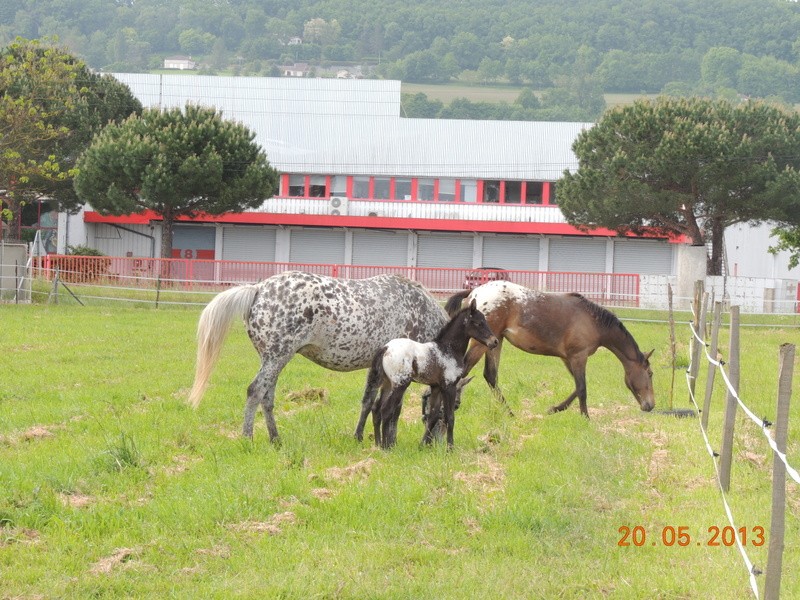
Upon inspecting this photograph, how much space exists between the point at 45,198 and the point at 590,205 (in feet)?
80.1

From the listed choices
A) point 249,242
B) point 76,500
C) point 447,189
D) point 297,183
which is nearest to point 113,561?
point 76,500

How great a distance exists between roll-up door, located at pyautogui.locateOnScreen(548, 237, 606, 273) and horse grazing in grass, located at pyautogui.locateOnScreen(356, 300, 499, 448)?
46.1 meters

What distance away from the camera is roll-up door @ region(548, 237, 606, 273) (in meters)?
56.4

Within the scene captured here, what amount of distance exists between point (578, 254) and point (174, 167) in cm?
2248

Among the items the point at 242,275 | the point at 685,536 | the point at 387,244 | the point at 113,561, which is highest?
the point at 387,244

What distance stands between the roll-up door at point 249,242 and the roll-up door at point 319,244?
4.03 ft

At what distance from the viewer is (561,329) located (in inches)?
547

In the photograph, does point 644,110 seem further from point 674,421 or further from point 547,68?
point 547,68

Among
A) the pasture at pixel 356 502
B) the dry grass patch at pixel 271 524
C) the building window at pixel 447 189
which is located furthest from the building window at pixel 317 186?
the dry grass patch at pixel 271 524

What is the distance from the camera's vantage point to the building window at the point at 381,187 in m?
60.4

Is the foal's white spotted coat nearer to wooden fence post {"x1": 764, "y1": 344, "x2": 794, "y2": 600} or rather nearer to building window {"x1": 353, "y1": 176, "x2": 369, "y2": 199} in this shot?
wooden fence post {"x1": 764, "y1": 344, "x2": 794, "y2": 600}

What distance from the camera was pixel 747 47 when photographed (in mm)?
194375

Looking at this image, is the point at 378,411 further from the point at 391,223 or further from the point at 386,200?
the point at 386,200

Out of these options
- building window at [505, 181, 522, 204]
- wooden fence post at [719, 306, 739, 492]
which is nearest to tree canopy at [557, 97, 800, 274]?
building window at [505, 181, 522, 204]
